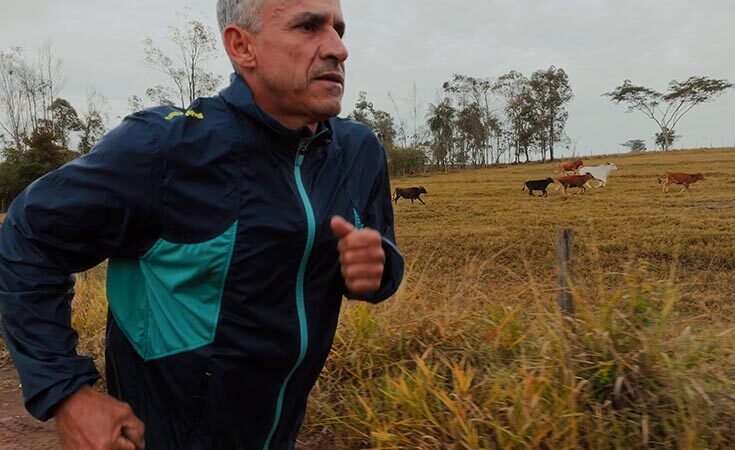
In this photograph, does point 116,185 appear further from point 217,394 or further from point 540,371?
point 540,371

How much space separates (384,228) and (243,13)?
2.03 ft

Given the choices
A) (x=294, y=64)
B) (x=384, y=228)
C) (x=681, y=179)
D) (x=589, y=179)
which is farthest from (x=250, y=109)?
(x=589, y=179)

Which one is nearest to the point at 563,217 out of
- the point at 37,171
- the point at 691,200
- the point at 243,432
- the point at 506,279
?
the point at 691,200

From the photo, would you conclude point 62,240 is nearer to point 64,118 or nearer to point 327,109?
point 327,109

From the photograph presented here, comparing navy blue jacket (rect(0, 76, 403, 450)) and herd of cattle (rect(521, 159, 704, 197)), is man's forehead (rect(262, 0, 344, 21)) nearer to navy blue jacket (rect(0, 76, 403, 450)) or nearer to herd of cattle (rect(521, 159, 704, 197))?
navy blue jacket (rect(0, 76, 403, 450))

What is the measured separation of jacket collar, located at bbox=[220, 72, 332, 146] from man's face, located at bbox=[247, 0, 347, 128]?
0.04 m

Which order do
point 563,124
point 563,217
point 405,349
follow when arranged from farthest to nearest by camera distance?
point 563,124 → point 563,217 → point 405,349

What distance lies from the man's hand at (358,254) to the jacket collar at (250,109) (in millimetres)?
225

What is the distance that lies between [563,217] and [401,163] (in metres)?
31.5

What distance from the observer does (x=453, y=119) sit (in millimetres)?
49188

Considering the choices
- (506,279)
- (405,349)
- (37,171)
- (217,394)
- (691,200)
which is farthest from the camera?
(37,171)

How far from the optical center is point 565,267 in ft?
11.0

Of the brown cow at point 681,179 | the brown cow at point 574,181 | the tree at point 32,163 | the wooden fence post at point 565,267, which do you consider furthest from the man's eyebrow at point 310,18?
the tree at point 32,163

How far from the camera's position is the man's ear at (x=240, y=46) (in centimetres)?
122
